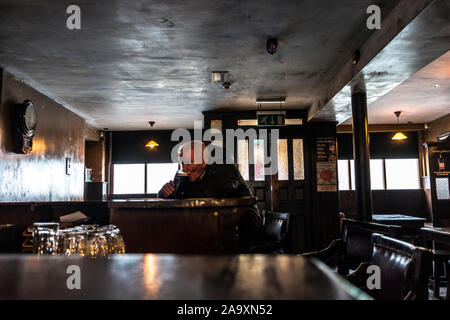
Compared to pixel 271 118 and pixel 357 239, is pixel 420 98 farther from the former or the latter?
pixel 357 239

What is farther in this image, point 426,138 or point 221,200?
point 426,138

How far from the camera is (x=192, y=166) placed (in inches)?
134

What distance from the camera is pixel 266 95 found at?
6480 mm

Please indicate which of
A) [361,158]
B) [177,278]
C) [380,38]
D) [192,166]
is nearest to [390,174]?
[361,158]

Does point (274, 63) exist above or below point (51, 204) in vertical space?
above

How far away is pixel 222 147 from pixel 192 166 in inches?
52.7

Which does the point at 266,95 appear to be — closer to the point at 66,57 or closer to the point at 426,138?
the point at 66,57

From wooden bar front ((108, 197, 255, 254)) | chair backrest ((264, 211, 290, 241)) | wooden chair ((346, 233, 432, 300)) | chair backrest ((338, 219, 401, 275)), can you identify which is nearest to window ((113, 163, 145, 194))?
chair backrest ((264, 211, 290, 241))

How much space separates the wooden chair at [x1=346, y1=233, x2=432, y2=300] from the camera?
125 cm

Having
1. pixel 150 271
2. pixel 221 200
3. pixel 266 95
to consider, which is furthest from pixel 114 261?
pixel 266 95

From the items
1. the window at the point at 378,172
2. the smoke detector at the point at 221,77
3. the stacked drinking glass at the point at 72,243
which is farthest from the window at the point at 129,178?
the stacked drinking glass at the point at 72,243

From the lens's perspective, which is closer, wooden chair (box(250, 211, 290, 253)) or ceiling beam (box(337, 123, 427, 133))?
wooden chair (box(250, 211, 290, 253))

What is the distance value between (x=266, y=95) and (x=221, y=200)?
4.74 m

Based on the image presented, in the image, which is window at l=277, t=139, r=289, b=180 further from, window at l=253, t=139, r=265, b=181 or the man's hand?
the man's hand
